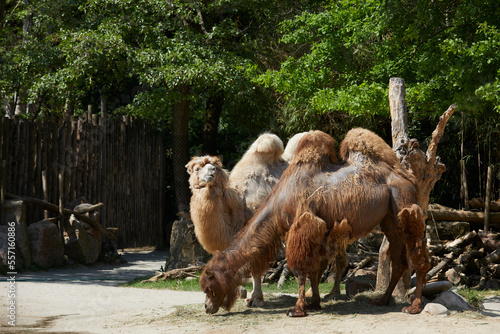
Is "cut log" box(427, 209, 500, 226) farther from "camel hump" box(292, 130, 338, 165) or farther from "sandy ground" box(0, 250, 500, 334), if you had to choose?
"camel hump" box(292, 130, 338, 165)

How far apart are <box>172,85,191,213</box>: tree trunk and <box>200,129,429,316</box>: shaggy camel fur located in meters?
10.4

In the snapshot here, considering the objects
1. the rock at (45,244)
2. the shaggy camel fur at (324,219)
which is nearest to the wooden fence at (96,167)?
the rock at (45,244)

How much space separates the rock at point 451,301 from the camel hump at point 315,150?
75.1 inches

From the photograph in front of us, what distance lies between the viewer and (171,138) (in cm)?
1834

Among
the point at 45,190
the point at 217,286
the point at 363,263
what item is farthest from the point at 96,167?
the point at 217,286

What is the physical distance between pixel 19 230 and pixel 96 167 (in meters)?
3.84

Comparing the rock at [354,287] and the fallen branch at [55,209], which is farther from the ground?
the fallen branch at [55,209]

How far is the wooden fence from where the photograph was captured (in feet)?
42.4

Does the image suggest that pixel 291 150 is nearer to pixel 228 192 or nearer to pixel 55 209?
pixel 228 192

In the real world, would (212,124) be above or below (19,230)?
above

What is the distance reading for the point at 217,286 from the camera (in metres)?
6.41

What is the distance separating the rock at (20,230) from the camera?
11.4 m

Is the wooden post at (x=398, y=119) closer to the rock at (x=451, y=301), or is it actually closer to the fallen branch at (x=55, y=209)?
the rock at (x=451, y=301)

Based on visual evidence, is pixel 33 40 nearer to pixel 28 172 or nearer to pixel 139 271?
pixel 28 172
